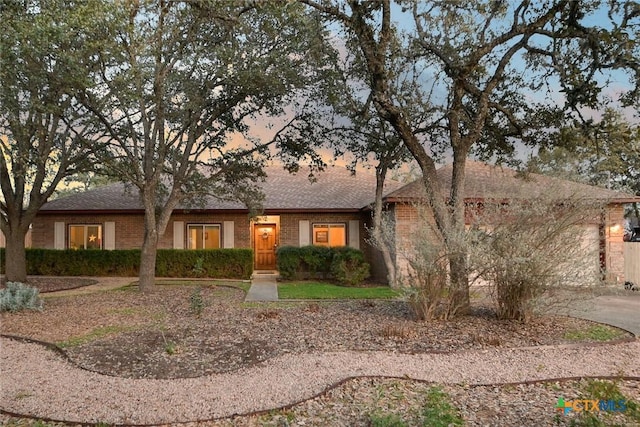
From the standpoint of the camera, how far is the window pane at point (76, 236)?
726 inches


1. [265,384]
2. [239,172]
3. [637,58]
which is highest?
[637,58]

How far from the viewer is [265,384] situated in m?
4.89

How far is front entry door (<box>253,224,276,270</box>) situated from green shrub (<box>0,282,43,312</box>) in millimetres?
11081

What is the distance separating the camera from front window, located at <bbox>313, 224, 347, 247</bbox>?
18.5 meters

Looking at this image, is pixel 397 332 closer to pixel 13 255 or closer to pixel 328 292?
pixel 328 292

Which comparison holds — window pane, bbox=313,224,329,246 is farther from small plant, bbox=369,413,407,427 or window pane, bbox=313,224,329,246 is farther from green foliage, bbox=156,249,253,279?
small plant, bbox=369,413,407,427

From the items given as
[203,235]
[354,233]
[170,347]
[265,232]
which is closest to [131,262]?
[203,235]

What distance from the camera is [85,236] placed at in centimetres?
1844

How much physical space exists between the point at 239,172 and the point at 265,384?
9690 mm

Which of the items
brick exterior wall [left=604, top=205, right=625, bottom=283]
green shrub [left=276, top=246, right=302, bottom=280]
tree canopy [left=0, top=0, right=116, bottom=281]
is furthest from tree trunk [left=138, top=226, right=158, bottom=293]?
brick exterior wall [left=604, top=205, right=625, bottom=283]

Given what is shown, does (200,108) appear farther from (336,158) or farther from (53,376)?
(53,376)

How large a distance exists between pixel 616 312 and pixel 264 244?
1357 centimetres

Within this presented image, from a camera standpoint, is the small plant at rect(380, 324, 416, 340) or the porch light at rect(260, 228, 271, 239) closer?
the small plant at rect(380, 324, 416, 340)

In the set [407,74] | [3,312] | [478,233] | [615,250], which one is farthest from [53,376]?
[615,250]
